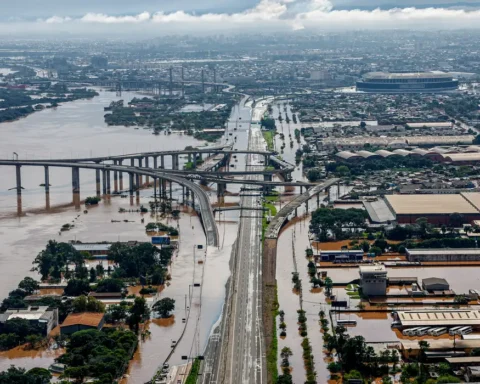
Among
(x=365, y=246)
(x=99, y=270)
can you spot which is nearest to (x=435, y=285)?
(x=365, y=246)

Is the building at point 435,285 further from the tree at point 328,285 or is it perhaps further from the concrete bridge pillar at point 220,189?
the concrete bridge pillar at point 220,189

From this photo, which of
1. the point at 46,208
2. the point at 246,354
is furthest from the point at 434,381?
the point at 46,208

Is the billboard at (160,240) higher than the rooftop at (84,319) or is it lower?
higher

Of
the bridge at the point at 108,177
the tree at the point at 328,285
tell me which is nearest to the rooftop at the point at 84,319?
the tree at the point at 328,285

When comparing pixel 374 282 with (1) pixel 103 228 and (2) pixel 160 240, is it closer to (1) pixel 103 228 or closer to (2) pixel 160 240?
(2) pixel 160 240

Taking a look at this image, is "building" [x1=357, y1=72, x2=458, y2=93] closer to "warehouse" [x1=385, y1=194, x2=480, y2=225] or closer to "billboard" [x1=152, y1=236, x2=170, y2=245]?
"warehouse" [x1=385, y1=194, x2=480, y2=225]

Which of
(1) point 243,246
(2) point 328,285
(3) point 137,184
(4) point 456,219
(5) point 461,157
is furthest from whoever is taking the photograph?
(5) point 461,157
